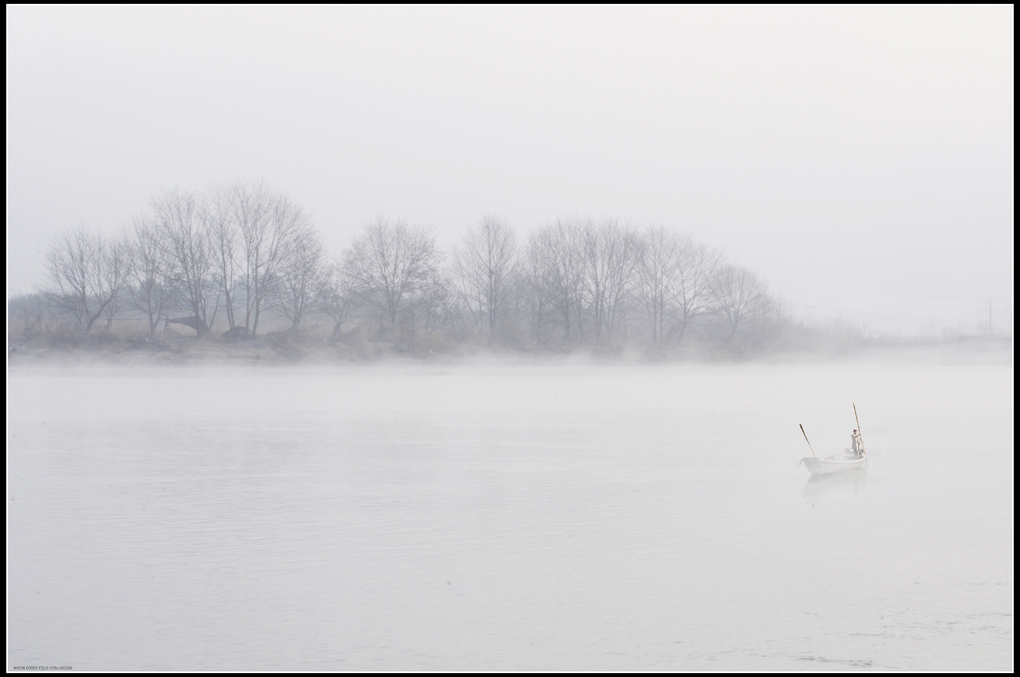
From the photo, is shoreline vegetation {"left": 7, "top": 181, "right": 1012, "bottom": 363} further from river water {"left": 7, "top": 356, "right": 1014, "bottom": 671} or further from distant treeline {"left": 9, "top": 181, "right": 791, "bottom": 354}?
river water {"left": 7, "top": 356, "right": 1014, "bottom": 671}

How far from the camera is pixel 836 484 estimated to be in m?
12.9

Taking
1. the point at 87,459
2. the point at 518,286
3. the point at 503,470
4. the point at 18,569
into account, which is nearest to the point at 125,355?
the point at 518,286

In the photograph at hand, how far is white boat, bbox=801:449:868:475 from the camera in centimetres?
1323

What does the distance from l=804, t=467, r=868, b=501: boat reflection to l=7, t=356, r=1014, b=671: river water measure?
0.08m

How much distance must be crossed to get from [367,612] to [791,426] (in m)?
15.2

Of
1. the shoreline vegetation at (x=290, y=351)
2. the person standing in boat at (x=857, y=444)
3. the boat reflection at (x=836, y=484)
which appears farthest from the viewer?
the shoreline vegetation at (x=290, y=351)

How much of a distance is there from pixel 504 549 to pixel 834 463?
6494mm

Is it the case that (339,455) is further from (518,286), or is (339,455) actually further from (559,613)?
(518,286)

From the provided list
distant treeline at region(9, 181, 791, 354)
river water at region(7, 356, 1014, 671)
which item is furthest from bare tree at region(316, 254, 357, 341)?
river water at region(7, 356, 1014, 671)

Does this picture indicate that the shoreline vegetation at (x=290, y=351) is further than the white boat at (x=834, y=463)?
Yes

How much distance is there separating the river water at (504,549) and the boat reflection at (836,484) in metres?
0.08

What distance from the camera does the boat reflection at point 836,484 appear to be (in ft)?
39.7

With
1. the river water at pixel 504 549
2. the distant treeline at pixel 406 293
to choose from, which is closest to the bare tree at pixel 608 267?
the distant treeline at pixel 406 293

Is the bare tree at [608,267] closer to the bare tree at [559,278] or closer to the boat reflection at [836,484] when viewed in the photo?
the bare tree at [559,278]
